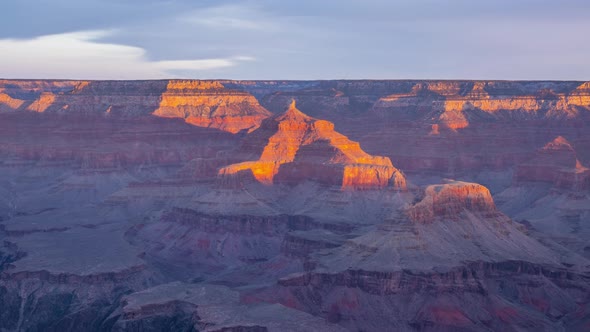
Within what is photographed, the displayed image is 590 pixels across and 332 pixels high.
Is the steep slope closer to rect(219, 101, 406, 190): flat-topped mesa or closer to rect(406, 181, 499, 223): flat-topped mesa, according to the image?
rect(406, 181, 499, 223): flat-topped mesa

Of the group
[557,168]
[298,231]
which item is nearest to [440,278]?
[298,231]

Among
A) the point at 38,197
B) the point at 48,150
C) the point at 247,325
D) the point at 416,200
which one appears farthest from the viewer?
the point at 48,150

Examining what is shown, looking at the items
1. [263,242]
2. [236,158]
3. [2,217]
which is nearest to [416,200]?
[263,242]

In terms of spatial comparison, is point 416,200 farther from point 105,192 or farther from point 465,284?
point 105,192

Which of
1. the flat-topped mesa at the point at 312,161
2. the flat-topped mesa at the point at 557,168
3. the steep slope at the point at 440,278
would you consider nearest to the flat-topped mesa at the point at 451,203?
the steep slope at the point at 440,278

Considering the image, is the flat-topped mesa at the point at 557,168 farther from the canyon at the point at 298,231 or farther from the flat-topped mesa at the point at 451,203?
the flat-topped mesa at the point at 451,203

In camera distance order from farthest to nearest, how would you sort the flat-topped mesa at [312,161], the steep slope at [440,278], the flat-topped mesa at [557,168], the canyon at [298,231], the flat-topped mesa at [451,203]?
the flat-topped mesa at [557,168] → the flat-topped mesa at [312,161] → the flat-topped mesa at [451,203] → the canyon at [298,231] → the steep slope at [440,278]

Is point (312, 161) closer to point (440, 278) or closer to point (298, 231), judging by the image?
point (298, 231)
